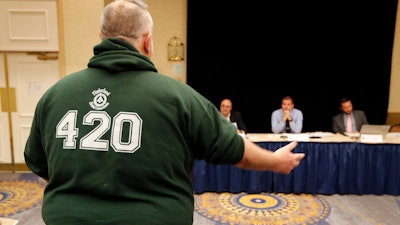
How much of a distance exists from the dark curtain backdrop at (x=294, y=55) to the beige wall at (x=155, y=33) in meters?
0.29

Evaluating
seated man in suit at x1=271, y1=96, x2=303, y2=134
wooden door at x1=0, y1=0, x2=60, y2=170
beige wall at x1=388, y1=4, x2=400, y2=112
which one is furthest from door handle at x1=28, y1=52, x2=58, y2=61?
beige wall at x1=388, y1=4, x2=400, y2=112

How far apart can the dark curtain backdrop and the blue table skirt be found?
1.78 metres

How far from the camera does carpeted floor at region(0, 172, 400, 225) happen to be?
3896mm

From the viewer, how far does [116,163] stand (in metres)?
0.94

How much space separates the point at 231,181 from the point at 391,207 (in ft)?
6.01

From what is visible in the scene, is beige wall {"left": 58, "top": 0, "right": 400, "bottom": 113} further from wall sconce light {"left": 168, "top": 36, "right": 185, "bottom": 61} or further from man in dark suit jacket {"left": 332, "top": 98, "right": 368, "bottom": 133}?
man in dark suit jacket {"left": 332, "top": 98, "right": 368, "bottom": 133}

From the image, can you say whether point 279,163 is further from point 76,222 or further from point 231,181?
point 231,181

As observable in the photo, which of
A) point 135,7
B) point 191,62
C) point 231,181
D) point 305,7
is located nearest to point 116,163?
point 135,7

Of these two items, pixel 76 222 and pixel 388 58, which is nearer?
pixel 76 222

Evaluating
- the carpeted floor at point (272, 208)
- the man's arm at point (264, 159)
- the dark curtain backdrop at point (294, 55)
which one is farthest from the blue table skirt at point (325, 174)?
the man's arm at point (264, 159)

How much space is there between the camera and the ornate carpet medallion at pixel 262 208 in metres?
3.92

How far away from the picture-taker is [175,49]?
6.29m

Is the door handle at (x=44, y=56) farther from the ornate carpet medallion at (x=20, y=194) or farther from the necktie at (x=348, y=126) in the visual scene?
the necktie at (x=348, y=126)

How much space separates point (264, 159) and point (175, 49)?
536 centimetres
